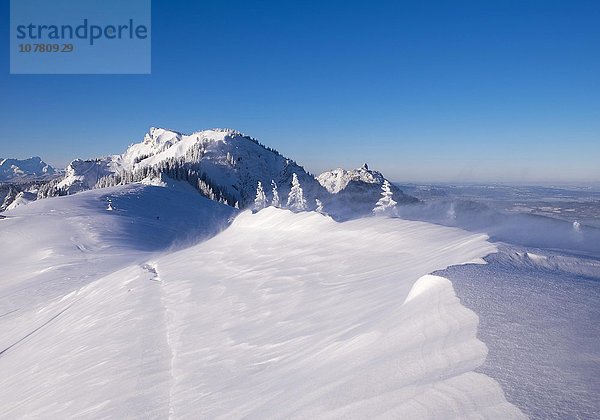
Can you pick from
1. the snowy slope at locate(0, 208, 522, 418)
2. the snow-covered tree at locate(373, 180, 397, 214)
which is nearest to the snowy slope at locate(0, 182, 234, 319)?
the snowy slope at locate(0, 208, 522, 418)

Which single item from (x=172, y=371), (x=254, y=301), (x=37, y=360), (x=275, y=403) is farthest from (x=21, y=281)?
(x=275, y=403)

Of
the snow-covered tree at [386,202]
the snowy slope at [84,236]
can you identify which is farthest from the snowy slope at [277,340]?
the snow-covered tree at [386,202]

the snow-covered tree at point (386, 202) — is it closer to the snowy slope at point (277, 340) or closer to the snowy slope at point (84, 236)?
the snowy slope at point (84, 236)

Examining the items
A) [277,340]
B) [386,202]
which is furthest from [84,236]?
[277,340]

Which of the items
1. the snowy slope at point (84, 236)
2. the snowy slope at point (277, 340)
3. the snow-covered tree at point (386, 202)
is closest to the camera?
the snowy slope at point (277, 340)

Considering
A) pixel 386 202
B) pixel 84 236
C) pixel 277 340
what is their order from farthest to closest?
1. pixel 84 236
2. pixel 386 202
3. pixel 277 340

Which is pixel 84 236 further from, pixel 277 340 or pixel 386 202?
pixel 277 340

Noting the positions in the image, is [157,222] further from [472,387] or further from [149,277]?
[472,387]

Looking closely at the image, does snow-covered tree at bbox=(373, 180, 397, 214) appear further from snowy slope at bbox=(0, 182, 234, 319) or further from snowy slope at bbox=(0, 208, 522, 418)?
snowy slope at bbox=(0, 208, 522, 418)
